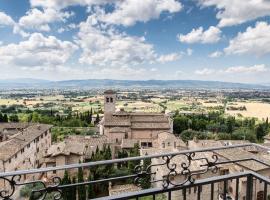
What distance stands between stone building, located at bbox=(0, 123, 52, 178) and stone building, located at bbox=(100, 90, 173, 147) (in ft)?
26.2

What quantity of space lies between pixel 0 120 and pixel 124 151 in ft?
96.2

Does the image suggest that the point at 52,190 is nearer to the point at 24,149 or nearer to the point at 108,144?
the point at 24,149

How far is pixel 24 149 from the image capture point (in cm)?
2650

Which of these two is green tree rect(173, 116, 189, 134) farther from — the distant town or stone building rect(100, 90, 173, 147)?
stone building rect(100, 90, 173, 147)

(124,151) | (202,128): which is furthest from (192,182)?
(202,128)

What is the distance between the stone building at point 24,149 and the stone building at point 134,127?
315 inches

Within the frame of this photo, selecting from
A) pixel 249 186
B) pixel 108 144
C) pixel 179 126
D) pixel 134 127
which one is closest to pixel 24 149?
pixel 108 144

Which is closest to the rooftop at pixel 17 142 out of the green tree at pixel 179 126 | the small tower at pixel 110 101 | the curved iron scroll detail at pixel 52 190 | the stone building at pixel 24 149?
the stone building at pixel 24 149

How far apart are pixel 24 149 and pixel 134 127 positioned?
16.4m

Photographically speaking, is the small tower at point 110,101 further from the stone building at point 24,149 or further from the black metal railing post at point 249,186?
the black metal railing post at point 249,186

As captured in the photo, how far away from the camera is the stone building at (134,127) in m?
38.0

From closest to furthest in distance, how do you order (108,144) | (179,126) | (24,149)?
1. (24,149)
2. (108,144)
3. (179,126)

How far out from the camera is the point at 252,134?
43.0 meters

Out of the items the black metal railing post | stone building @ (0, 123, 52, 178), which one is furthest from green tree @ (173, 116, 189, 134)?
the black metal railing post
